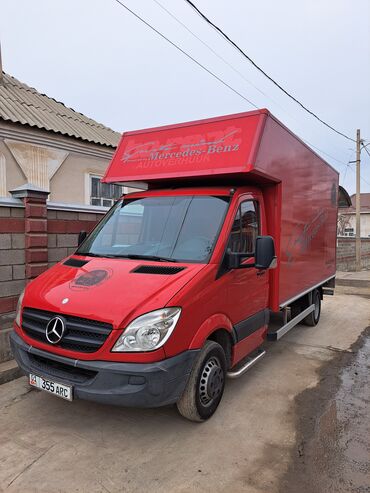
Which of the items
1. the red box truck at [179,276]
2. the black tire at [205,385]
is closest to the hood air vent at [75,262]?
the red box truck at [179,276]

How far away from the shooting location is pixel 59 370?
3066 mm

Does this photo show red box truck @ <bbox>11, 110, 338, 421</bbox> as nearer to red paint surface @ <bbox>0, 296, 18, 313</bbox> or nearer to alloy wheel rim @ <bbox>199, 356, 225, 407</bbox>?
alloy wheel rim @ <bbox>199, 356, 225, 407</bbox>

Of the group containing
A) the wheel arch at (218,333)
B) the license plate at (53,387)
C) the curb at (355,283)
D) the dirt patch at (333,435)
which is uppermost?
the wheel arch at (218,333)

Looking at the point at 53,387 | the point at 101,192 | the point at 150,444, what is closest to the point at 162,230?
the point at 53,387

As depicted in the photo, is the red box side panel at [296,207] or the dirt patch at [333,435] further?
the red box side panel at [296,207]

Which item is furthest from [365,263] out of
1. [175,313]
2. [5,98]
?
[175,313]

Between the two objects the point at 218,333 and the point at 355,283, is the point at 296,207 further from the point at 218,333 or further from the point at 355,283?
the point at 355,283

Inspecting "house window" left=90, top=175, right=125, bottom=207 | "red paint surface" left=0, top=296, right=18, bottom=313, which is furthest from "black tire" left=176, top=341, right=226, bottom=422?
"house window" left=90, top=175, right=125, bottom=207

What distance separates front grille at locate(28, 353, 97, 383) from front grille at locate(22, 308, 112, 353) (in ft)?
0.53

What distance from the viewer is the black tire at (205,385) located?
317 cm

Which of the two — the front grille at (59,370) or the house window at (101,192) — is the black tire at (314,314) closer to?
the front grille at (59,370)

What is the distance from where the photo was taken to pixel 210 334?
334cm

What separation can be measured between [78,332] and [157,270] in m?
0.84

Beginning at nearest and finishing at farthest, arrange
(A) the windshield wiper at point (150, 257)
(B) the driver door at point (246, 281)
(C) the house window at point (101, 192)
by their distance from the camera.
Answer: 1. (A) the windshield wiper at point (150, 257)
2. (B) the driver door at point (246, 281)
3. (C) the house window at point (101, 192)
